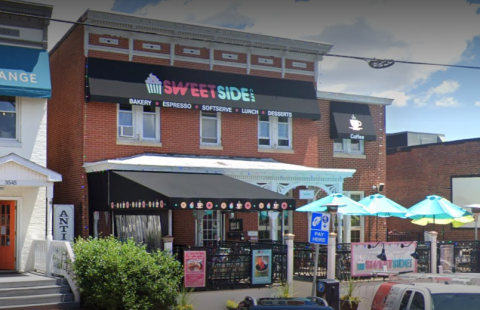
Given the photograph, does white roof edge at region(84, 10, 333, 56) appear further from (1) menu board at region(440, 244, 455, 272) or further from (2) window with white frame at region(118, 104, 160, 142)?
(1) menu board at region(440, 244, 455, 272)

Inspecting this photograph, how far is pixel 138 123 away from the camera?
23.5 m

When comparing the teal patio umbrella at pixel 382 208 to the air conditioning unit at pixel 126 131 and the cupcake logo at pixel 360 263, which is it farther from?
the air conditioning unit at pixel 126 131

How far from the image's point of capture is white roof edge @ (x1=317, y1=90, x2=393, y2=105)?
1095 inches

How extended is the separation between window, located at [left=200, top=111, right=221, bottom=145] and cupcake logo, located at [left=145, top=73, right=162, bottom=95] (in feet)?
6.94

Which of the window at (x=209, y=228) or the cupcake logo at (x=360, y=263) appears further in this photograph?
the window at (x=209, y=228)

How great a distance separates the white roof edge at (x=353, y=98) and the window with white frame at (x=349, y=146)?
1.76m

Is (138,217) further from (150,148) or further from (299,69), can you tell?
(299,69)

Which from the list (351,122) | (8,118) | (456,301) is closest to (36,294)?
(8,118)

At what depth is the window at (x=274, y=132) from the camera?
1034 inches

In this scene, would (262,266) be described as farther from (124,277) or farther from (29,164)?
(29,164)

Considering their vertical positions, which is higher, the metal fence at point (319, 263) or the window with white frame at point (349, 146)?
the window with white frame at point (349, 146)

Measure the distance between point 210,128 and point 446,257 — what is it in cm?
953

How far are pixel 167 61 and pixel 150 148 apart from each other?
322cm

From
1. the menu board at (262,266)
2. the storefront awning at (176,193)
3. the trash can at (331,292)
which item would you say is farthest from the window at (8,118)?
the trash can at (331,292)
